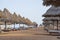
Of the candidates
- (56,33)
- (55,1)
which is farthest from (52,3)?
(56,33)

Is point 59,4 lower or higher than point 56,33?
higher

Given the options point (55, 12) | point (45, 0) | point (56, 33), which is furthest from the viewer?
point (55, 12)

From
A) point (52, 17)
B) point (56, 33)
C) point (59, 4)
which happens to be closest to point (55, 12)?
point (52, 17)

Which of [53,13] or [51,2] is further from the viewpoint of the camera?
[53,13]

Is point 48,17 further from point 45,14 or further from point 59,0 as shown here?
point 59,0

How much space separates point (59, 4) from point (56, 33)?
1717cm

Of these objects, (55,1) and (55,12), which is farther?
(55,12)

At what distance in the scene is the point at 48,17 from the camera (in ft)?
119

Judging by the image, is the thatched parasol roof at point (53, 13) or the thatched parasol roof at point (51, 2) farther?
the thatched parasol roof at point (53, 13)

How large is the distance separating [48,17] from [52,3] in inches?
851

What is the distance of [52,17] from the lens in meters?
34.7

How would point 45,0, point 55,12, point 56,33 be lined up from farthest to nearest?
point 55,12, point 56,33, point 45,0

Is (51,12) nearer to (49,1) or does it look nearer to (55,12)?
(55,12)

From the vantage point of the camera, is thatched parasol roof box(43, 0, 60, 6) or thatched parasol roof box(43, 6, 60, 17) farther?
thatched parasol roof box(43, 6, 60, 17)
